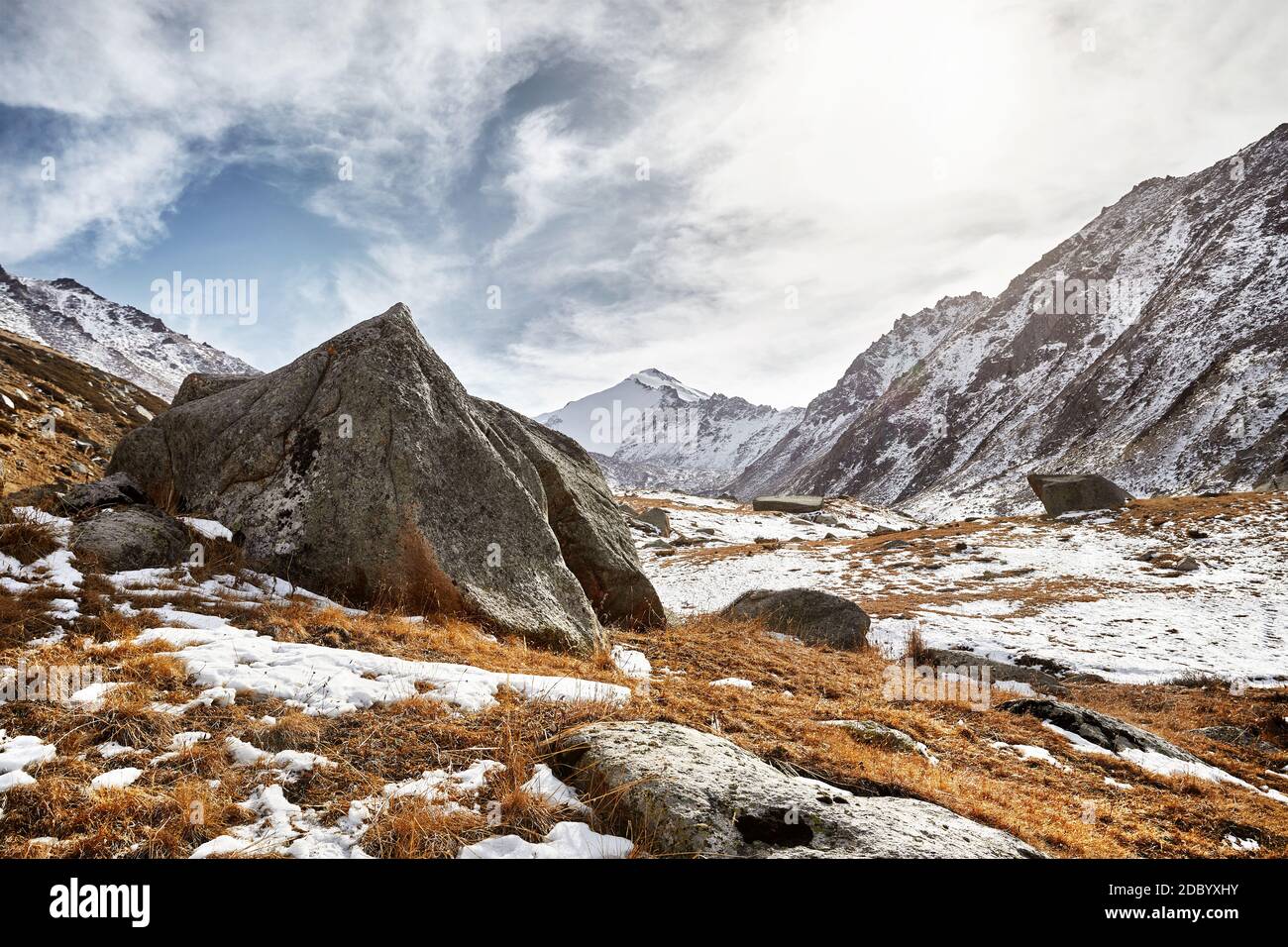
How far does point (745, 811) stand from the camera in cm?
355

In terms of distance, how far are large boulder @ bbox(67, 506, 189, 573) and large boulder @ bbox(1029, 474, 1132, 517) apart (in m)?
44.7

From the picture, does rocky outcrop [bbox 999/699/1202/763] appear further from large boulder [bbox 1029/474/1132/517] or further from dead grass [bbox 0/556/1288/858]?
large boulder [bbox 1029/474/1132/517]

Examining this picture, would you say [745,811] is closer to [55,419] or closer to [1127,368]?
[55,419]

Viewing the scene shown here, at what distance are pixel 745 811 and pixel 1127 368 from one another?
112002 mm

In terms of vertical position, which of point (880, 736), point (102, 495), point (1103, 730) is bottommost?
point (1103, 730)

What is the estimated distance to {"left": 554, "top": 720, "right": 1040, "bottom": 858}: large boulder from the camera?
3.32 metres

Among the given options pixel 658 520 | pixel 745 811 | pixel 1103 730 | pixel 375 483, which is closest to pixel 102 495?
pixel 375 483

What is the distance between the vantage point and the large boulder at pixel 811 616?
14602 millimetres

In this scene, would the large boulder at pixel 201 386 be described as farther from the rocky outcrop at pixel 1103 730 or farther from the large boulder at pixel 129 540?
the rocky outcrop at pixel 1103 730

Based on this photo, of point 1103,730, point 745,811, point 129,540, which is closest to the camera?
point 745,811

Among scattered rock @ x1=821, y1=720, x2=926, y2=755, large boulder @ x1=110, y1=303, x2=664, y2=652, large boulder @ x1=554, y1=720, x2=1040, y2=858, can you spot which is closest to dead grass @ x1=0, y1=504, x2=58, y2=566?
large boulder @ x1=110, y1=303, x2=664, y2=652

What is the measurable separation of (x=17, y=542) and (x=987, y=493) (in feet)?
311

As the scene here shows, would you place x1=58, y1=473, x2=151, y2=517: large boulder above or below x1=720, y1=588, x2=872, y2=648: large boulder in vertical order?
above
